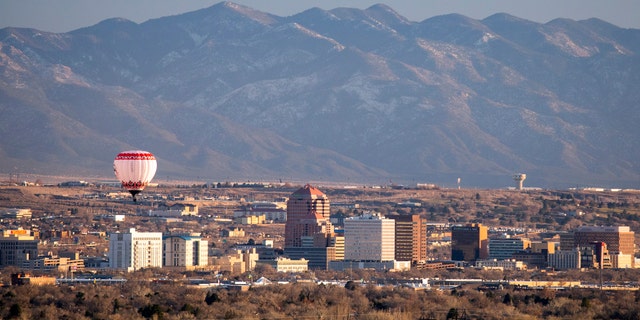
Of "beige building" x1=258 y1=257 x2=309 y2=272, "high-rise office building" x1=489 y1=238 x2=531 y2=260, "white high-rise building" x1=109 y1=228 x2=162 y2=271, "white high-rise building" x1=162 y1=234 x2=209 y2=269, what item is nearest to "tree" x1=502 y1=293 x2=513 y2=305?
"beige building" x1=258 y1=257 x2=309 y2=272

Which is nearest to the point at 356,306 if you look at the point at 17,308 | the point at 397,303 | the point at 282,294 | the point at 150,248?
the point at 397,303

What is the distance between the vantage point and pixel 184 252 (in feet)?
588

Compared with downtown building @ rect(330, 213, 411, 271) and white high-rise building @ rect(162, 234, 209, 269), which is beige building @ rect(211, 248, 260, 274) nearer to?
white high-rise building @ rect(162, 234, 209, 269)

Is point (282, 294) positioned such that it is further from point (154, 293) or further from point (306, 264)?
point (306, 264)

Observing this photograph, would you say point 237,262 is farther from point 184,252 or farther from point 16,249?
point 16,249

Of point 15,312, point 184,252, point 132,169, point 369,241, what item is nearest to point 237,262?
point 184,252

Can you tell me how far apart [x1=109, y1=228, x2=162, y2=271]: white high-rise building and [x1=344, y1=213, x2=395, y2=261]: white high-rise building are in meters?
21.0

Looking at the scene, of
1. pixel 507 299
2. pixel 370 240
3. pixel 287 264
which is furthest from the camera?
pixel 370 240

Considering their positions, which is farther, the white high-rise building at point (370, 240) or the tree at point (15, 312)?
the white high-rise building at point (370, 240)

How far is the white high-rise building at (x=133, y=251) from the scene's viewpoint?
573 feet

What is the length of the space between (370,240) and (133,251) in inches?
1084

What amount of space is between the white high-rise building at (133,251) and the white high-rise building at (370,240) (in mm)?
20978

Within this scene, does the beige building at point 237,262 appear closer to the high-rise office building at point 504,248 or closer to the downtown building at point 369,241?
the downtown building at point 369,241

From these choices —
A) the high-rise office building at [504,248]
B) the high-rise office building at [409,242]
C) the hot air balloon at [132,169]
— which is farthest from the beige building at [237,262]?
the hot air balloon at [132,169]
